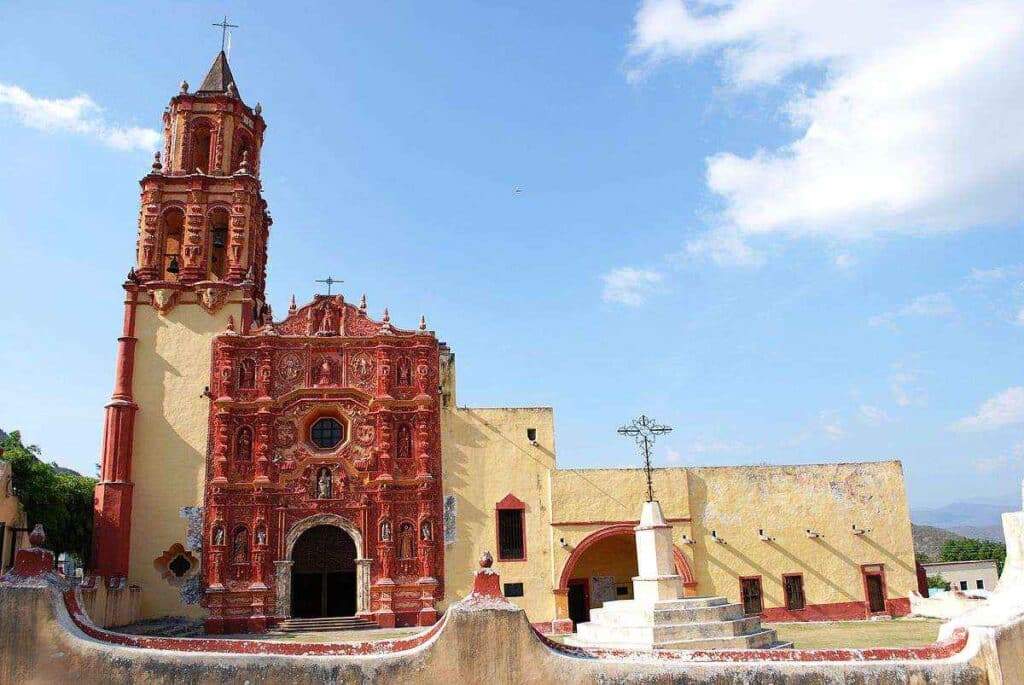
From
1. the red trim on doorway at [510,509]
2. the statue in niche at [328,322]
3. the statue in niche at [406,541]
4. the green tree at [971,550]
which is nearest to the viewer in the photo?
the statue in niche at [406,541]

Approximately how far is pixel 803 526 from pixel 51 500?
23.7 meters

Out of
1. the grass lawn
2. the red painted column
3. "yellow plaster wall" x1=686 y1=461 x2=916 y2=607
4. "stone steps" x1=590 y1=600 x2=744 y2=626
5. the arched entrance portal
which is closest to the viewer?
"stone steps" x1=590 y1=600 x2=744 y2=626

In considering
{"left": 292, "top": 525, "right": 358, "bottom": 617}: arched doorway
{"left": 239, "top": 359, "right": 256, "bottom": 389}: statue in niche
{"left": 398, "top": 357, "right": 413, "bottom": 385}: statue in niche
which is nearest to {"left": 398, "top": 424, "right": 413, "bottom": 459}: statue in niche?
{"left": 398, "top": 357, "right": 413, "bottom": 385}: statue in niche

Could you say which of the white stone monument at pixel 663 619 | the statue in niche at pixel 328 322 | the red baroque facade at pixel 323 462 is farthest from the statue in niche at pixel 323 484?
the white stone monument at pixel 663 619

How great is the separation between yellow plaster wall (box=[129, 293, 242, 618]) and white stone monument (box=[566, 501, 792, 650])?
15440 mm

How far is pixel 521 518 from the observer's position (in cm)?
2602

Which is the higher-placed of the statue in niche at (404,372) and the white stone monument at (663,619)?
the statue in niche at (404,372)

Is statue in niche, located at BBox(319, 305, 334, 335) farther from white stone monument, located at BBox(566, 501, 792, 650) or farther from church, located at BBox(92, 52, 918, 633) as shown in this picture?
white stone monument, located at BBox(566, 501, 792, 650)

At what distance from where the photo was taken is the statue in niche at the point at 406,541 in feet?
82.7

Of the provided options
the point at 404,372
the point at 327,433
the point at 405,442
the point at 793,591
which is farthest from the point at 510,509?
the point at 793,591

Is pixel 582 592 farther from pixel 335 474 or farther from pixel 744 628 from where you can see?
pixel 744 628

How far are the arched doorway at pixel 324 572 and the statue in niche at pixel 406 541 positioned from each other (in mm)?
1444

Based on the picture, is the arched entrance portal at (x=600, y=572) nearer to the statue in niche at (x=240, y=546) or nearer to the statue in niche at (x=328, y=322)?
the statue in niche at (x=240, y=546)

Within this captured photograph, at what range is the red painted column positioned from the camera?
24.1m
